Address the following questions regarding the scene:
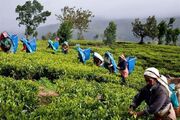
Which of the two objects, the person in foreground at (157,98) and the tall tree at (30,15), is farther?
the tall tree at (30,15)

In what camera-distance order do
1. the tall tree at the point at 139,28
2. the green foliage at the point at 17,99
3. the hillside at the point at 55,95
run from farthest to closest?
the tall tree at the point at 139,28 → the green foliage at the point at 17,99 → the hillside at the point at 55,95

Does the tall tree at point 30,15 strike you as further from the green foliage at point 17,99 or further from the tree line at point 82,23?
the green foliage at point 17,99

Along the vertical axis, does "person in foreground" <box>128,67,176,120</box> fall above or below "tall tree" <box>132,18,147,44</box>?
above

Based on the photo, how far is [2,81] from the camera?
1456 centimetres

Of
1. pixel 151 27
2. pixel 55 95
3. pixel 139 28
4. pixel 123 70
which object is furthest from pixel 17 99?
pixel 139 28

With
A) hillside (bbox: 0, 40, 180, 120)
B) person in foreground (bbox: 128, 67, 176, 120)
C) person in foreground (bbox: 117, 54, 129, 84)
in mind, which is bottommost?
person in foreground (bbox: 117, 54, 129, 84)

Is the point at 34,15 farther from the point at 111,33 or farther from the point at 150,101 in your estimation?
the point at 150,101

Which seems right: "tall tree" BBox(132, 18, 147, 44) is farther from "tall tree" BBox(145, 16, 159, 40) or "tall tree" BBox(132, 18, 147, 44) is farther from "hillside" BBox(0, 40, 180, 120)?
"hillside" BBox(0, 40, 180, 120)

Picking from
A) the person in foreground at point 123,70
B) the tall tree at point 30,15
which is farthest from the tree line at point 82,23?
the person in foreground at point 123,70

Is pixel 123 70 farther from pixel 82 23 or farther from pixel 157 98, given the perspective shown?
pixel 82 23

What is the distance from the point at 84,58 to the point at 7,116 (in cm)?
1917

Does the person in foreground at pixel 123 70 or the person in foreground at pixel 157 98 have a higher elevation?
the person in foreground at pixel 157 98

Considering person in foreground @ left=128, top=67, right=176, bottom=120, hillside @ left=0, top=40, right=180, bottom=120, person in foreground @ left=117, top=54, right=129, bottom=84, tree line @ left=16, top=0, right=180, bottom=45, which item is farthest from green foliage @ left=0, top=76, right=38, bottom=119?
tree line @ left=16, top=0, right=180, bottom=45

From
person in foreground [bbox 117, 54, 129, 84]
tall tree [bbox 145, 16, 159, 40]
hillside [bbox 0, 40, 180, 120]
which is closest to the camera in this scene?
hillside [bbox 0, 40, 180, 120]
